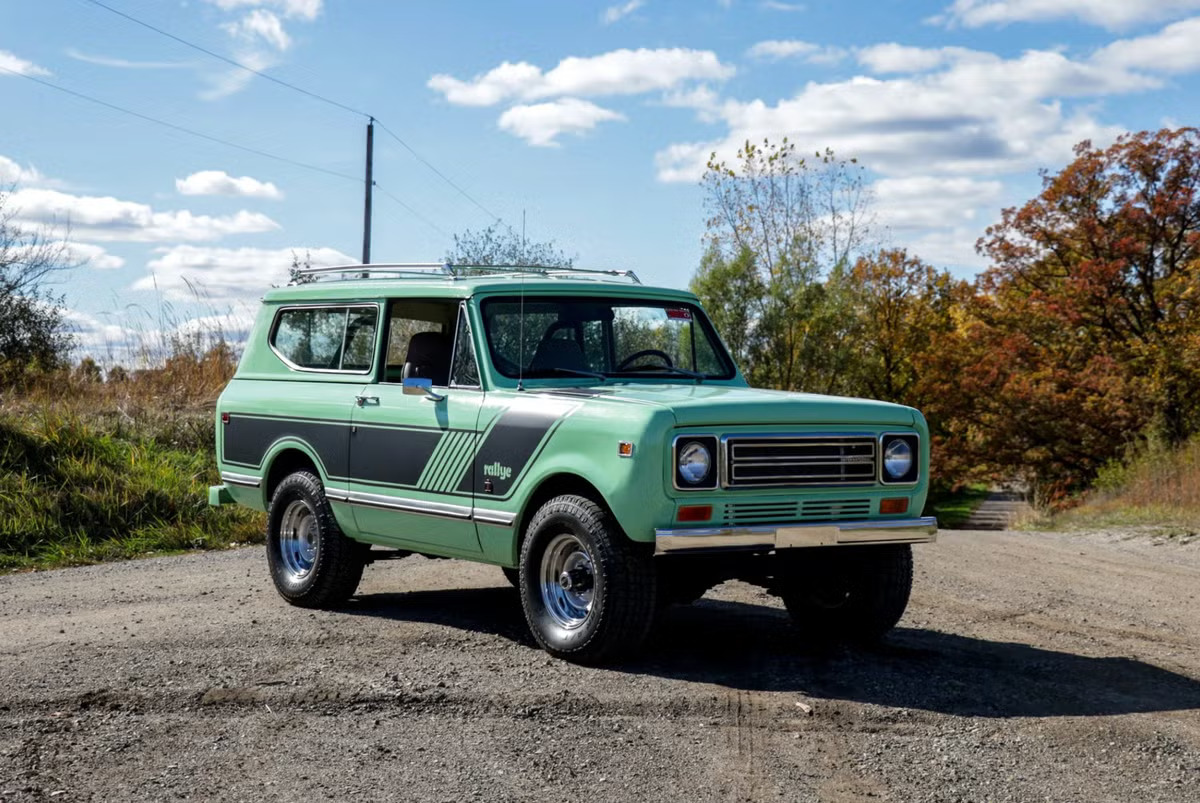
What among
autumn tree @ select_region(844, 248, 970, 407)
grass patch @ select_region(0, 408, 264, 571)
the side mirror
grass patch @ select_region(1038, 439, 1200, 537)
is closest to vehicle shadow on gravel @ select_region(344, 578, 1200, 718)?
the side mirror

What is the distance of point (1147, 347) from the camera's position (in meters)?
30.8

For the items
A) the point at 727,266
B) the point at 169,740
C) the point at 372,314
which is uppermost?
the point at 727,266

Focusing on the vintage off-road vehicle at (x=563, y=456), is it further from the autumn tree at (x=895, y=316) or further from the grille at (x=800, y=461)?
the autumn tree at (x=895, y=316)

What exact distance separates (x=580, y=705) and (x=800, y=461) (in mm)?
1677

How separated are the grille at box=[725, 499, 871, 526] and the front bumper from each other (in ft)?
0.18

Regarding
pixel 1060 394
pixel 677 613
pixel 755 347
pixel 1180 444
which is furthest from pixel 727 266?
pixel 677 613

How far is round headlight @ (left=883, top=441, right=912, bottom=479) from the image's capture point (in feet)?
23.7

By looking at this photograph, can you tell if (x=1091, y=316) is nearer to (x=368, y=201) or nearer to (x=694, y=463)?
(x=368, y=201)

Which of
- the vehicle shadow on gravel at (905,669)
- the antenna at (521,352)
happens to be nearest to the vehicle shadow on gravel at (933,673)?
the vehicle shadow on gravel at (905,669)

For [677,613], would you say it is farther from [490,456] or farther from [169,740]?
[169,740]

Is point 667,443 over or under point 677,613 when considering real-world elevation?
over

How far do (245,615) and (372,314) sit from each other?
201 cm

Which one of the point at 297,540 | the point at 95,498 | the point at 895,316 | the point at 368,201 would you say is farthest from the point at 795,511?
the point at 895,316

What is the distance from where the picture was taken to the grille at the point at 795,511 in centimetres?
677
